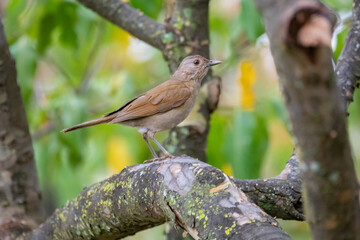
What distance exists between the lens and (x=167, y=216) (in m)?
2.33

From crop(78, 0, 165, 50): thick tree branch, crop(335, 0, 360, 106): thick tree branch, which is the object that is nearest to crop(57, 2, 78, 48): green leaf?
crop(78, 0, 165, 50): thick tree branch

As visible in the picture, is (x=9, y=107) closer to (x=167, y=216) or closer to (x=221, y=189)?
(x=167, y=216)

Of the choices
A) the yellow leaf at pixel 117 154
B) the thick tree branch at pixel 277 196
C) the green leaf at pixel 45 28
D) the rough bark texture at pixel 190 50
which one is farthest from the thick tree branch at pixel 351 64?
the green leaf at pixel 45 28

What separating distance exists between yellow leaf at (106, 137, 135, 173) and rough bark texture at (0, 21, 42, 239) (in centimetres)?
107

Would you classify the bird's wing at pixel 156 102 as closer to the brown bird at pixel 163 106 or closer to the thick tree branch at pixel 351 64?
the brown bird at pixel 163 106

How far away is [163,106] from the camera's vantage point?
433cm

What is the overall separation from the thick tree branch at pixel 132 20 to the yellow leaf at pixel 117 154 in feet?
3.88

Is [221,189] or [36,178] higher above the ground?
[221,189]

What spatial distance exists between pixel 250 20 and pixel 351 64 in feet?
2.66

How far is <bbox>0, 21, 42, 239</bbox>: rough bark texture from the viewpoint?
3762 millimetres

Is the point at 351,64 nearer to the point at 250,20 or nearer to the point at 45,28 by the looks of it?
the point at 250,20

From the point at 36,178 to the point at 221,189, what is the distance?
2329mm

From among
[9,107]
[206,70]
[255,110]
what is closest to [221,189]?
[255,110]

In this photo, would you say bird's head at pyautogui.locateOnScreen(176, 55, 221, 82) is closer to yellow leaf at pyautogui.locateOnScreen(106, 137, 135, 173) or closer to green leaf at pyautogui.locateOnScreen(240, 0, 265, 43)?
green leaf at pyautogui.locateOnScreen(240, 0, 265, 43)
